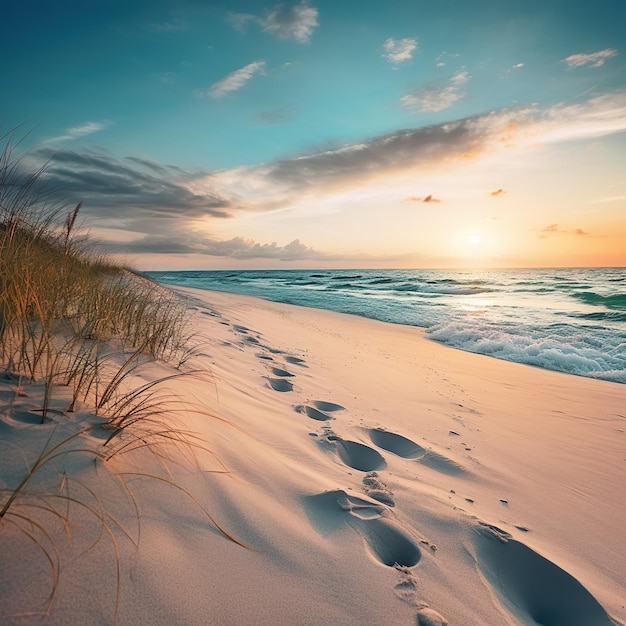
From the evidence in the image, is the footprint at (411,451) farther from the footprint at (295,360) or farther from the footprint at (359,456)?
the footprint at (295,360)

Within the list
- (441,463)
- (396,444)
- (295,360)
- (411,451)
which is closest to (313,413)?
(396,444)

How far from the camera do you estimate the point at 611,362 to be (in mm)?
7266

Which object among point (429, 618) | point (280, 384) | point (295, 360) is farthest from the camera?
point (295, 360)

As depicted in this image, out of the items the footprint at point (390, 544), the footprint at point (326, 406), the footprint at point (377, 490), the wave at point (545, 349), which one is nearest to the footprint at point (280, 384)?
the footprint at point (326, 406)

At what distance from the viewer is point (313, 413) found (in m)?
3.09

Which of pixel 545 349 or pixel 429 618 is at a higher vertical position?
pixel 545 349

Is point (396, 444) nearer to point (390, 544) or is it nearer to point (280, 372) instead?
point (390, 544)

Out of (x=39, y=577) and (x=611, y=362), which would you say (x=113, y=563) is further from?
(x=611, y=362)

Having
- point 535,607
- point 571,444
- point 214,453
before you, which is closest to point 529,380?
point 571,444

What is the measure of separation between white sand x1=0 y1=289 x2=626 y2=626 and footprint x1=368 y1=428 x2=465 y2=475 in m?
0.01

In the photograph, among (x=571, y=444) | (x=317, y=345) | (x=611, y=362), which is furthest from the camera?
(x=611, y=362)

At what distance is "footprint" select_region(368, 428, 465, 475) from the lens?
2.47m

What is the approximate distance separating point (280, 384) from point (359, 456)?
1.45 meters

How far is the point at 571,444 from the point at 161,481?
137 inches
